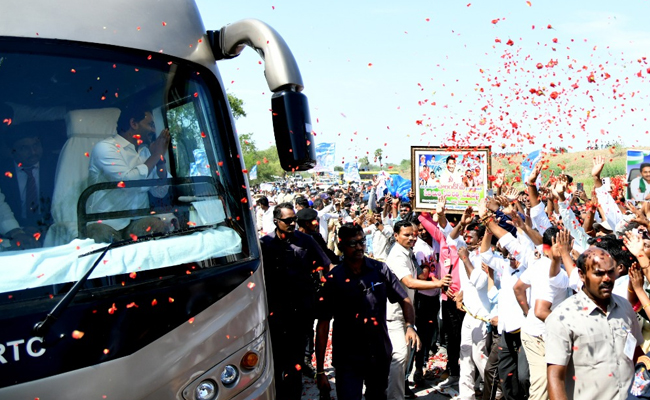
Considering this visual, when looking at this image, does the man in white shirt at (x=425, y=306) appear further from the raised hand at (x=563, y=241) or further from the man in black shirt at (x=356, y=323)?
the raised hand at (x=563, y=241)

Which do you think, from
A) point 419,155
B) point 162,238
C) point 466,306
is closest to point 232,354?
point 162,238

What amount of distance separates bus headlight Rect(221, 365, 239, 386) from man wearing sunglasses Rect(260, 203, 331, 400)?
2698 millimetres

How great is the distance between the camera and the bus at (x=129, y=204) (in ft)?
10.2

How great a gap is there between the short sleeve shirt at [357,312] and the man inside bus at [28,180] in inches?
114

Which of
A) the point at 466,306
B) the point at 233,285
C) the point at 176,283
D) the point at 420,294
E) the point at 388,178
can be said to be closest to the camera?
the point at 176,283

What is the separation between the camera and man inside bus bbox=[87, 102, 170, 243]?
11.4ft

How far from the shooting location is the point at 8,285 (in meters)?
3.05

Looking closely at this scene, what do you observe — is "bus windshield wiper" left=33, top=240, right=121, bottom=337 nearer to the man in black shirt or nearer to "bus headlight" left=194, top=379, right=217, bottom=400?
"bus headlight" left=194, top=379, right=217, bottom=400

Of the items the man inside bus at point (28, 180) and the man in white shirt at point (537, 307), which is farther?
the man in white shirt at point (537, 307)

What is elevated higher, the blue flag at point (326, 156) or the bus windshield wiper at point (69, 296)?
the bus windshield wiper at point (69, 296)

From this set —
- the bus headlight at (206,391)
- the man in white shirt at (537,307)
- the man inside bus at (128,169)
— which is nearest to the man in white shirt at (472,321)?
the man in white shirt at (537,307)

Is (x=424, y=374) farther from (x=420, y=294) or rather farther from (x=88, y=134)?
(x=88, y=134)

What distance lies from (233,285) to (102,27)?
169 cm

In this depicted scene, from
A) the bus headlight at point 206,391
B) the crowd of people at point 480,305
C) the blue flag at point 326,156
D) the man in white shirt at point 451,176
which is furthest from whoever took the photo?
the blue flag at point 326,156
